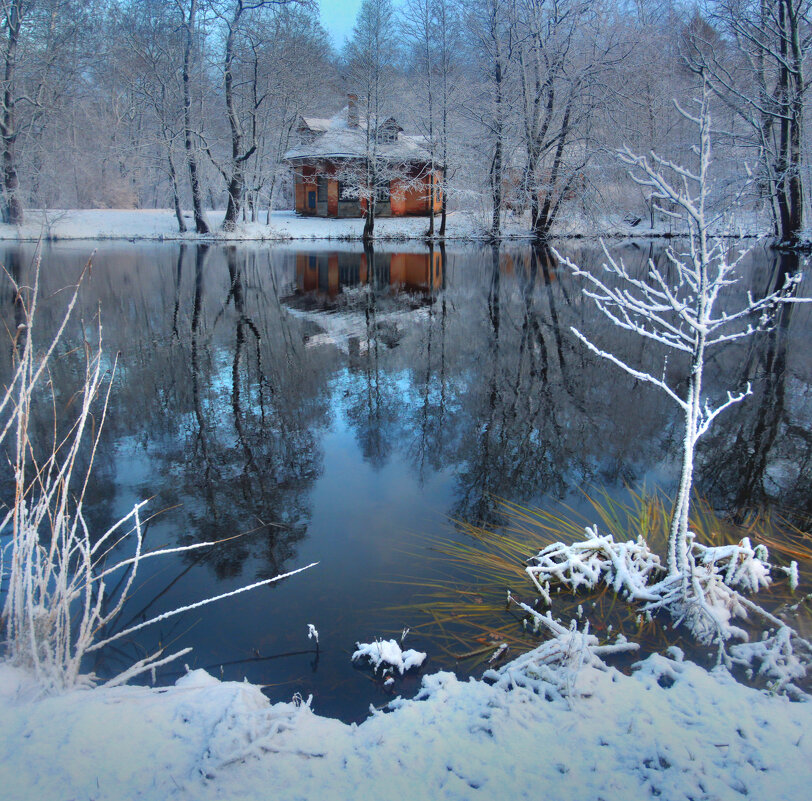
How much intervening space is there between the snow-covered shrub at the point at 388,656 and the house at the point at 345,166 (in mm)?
31065

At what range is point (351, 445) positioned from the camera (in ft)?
18.7

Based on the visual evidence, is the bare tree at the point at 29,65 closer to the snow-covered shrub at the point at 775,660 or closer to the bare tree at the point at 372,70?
the bare tree at the point at 372,70

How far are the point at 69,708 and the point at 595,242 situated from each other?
27.2m

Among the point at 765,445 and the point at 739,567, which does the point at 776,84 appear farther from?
the point at 739,567

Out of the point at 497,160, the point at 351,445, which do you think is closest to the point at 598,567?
the point at 351,445

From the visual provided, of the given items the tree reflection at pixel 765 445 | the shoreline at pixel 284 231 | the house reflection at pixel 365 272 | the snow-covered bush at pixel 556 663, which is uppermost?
the shoreline at pixel 284 231

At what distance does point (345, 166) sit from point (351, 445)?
29.3m

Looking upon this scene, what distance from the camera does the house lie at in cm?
3291

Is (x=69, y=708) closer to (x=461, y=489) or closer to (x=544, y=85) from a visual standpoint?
(x=461, y=489)

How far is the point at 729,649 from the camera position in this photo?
2.96m

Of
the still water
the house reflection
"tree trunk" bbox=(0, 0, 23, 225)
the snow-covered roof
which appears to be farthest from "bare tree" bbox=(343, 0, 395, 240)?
the still water

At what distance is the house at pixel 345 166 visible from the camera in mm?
32906

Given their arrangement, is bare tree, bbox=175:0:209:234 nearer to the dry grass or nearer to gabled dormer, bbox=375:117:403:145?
gabled dormer, bbox=375:117:403:145

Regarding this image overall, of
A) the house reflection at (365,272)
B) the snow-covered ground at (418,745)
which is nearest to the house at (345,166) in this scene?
the house reflection at (365,272)
